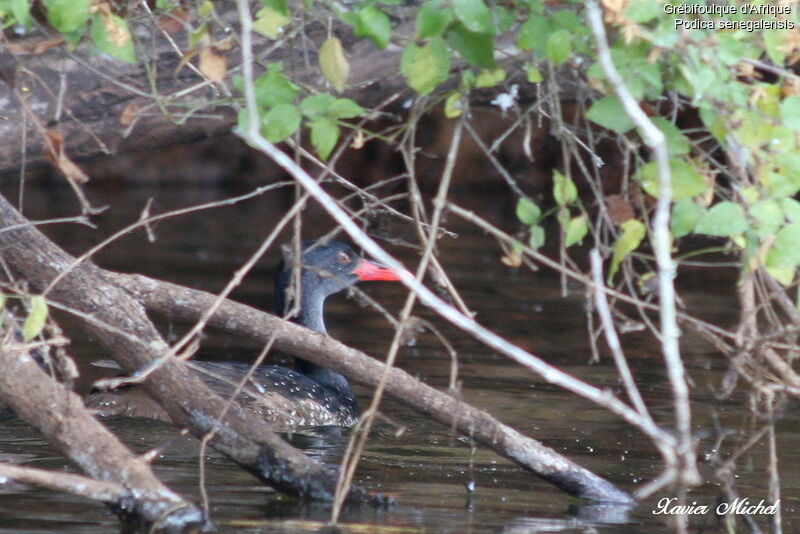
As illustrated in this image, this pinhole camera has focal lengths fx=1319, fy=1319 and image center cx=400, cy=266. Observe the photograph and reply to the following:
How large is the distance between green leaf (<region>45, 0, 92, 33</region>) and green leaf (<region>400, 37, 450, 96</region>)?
83cm

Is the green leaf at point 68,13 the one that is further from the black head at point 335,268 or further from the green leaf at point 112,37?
the black head at point 335,268

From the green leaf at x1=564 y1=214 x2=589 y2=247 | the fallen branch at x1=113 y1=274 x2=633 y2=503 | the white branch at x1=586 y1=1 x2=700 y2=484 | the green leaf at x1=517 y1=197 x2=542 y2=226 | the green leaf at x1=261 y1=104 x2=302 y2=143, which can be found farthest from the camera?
the fallen branch at x1=113 y1=274 x2=633 y2=503

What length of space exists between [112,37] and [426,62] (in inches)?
35.0

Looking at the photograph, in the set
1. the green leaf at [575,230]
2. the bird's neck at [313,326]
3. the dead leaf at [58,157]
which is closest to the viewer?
the green leaf at [575,230]

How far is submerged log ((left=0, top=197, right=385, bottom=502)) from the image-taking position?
468 centimetres

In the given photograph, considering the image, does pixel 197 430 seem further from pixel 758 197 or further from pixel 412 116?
pixel 758 197

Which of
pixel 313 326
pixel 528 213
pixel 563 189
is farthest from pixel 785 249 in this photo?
pixel 313 326

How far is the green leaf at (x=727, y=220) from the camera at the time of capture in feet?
10.5

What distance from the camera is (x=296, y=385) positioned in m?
7.47

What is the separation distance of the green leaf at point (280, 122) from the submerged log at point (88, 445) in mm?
1086

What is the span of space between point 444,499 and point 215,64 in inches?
81.5

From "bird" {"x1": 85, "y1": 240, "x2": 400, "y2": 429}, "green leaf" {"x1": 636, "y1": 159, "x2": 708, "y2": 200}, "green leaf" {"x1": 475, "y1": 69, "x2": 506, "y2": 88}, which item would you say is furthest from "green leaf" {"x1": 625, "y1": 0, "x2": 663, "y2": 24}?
"bird" {"x1": 85, "y1": 240, "x2": 400, "y2": 429}

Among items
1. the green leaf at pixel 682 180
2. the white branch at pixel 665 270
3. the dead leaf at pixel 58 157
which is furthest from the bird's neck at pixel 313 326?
the white branch at pixel 665 270

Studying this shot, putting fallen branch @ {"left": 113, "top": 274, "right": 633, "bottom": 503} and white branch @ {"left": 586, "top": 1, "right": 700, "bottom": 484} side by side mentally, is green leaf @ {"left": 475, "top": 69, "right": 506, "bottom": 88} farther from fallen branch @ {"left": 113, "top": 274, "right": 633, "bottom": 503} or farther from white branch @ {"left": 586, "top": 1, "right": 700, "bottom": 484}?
fallen branch @ {"left": 113, "top": 274, "right": 633, "bottom": 503}
